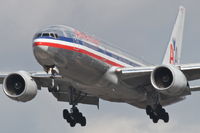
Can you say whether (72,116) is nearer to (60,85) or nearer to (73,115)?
(73,115)

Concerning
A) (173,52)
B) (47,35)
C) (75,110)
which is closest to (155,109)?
(75,110)

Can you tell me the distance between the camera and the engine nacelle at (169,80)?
47375 mm

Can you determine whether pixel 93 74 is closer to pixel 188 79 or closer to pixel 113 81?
pixel 113 81

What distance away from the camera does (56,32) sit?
46406mm

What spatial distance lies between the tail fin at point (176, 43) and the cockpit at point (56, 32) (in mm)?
15345

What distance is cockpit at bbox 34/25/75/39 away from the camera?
4591 centimetres

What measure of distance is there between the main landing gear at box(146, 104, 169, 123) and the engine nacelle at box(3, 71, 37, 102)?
832cm

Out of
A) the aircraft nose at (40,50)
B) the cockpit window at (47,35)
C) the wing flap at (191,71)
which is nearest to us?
the aircraft nose at (40,50)

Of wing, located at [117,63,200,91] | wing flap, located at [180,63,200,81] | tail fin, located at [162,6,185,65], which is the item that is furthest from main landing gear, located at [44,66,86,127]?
tail fin, located at [162,6,185,65]

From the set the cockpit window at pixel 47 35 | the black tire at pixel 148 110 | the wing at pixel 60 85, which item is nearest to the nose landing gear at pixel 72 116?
the wing at pixel 60 85

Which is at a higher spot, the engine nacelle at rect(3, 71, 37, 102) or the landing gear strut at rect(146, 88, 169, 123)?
the engine nacelle at rect(3, 71, 37, 102)

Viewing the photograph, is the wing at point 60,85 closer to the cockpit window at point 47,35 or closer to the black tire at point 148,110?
the cockpit window at point 47,35

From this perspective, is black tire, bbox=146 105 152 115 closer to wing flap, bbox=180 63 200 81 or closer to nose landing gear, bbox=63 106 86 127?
wing flap, bbox=180 63 200 81

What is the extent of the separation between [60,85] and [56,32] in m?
6.63
